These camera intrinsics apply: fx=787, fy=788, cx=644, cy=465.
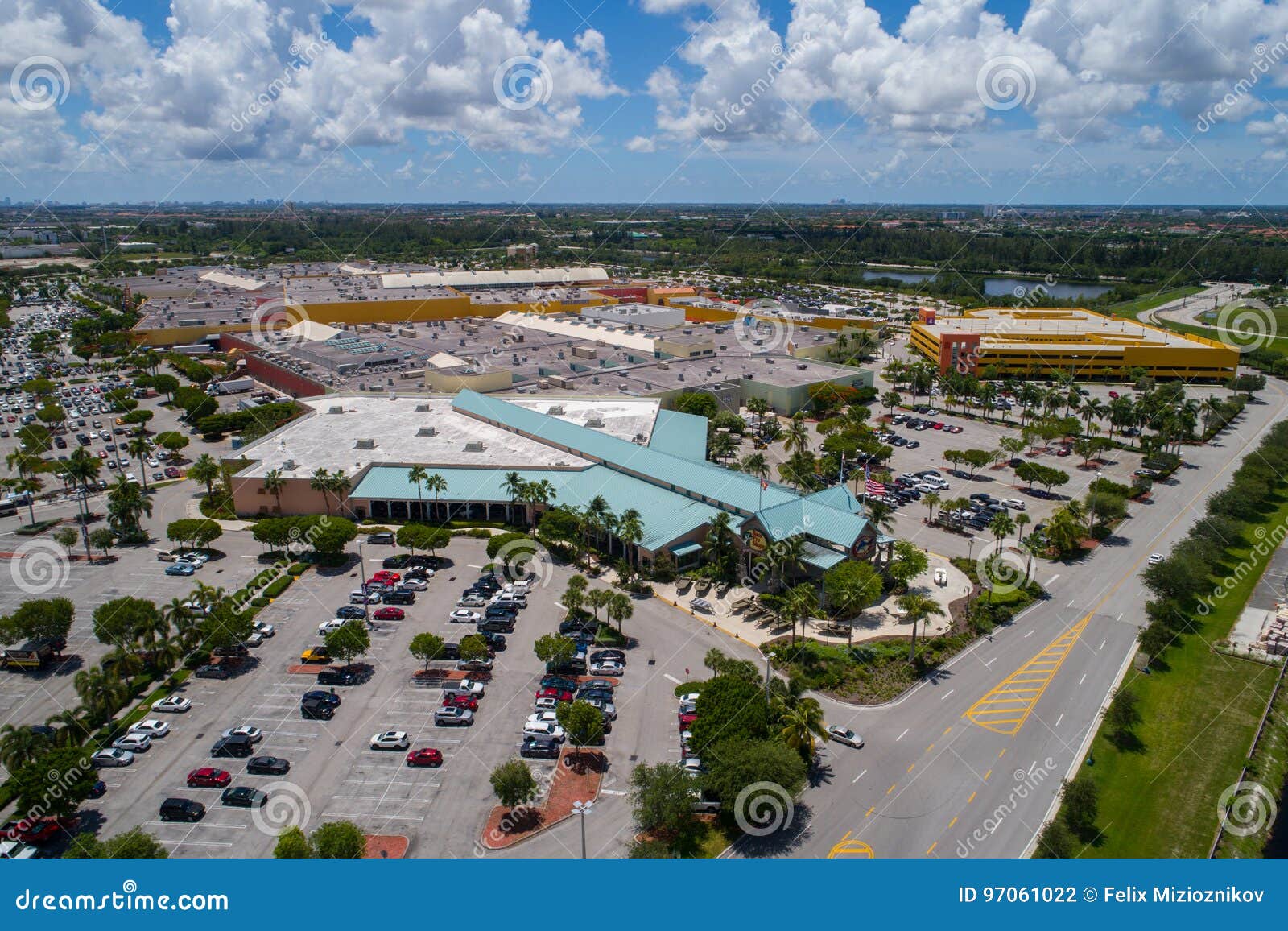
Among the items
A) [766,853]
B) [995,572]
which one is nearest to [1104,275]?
[995,572]

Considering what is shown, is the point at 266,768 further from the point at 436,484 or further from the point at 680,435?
the point at 680,435

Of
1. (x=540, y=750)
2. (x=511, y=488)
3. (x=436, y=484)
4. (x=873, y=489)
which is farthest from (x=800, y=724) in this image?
(x=436, y=484)

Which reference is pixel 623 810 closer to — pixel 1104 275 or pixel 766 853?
pixel 766 853

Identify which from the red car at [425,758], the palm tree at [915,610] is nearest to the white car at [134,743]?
the red car at [425,758]

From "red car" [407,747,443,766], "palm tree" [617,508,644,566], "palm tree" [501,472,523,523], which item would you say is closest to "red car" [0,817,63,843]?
"red car" [407,747,443,766]

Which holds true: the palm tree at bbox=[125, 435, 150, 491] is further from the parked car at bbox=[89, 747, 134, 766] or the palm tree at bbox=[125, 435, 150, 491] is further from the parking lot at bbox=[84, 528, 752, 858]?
the parked car at bbox=[89, 747, 134, 766]

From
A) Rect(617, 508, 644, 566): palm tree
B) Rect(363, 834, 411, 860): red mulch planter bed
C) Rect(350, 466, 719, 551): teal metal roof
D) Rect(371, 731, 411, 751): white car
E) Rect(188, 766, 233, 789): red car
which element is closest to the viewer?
Rect(363, 834, 411, 860): red mulch planter bed
